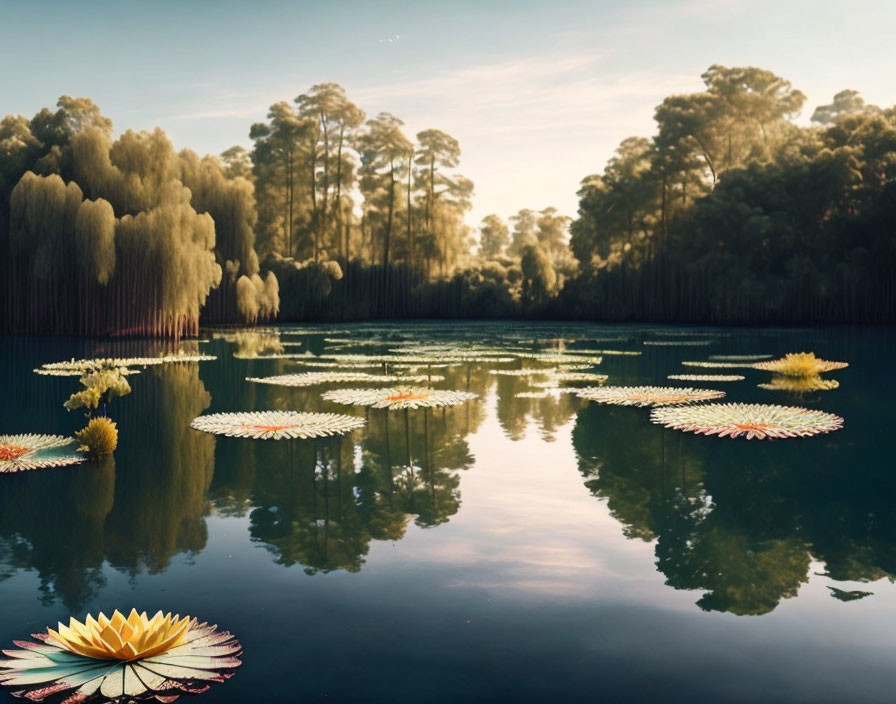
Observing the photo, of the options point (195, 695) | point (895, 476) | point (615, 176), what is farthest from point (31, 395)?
point (615, 176)

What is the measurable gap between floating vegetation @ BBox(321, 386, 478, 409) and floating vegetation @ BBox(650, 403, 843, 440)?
311cm

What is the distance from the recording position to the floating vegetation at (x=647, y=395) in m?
12.1

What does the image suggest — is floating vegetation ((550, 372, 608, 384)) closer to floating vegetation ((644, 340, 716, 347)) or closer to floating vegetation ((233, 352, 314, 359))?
floating vegetation ((233, 352, 314, 359))

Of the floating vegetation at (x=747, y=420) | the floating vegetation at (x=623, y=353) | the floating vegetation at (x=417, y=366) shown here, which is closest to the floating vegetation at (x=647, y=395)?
the floating vegetation at (x=747, y=420)

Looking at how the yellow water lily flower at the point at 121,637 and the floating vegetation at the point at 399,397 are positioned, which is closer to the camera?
the yellow water lily flower at the point at 121,637

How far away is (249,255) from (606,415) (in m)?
24.1

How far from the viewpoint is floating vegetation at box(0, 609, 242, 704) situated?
11.1 ft

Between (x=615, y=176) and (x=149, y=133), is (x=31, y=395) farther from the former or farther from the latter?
(x=615, y=176)

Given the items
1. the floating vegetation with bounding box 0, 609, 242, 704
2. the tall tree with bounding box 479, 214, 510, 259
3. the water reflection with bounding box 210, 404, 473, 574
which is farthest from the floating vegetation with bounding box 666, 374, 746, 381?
the tall tree with bounding box 479, 214, 510, 259

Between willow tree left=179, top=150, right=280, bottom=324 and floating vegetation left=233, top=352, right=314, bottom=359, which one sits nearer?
floating vegetation left=233, top=352, right=314, bottom=359

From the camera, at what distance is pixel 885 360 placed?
1975 centimetres

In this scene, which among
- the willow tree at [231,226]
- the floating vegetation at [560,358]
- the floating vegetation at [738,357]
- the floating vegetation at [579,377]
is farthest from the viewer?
the willow tree at [231,226]

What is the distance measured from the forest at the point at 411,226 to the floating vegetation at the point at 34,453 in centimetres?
1671

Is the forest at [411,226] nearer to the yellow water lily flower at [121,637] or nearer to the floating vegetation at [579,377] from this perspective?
the floating vegetation at [579,377]
